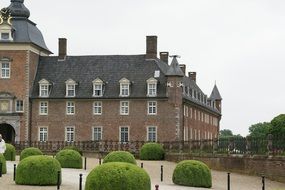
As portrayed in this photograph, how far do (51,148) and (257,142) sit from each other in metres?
26.2

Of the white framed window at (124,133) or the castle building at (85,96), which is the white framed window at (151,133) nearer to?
the castle building at (85,96)

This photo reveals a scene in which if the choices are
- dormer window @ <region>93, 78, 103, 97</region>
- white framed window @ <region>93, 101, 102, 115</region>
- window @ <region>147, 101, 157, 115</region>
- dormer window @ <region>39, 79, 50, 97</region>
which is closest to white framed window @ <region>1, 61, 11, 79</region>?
dormer window @ <region>39, 79, 50, 97</region>

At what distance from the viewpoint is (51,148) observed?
5291cm

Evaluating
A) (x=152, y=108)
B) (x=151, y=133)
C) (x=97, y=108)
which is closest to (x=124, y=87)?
(x=97, y=108)

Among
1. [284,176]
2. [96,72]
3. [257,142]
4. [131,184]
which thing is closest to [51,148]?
[96,72]

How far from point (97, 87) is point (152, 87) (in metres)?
5.09

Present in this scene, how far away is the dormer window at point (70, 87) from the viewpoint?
57.0 m

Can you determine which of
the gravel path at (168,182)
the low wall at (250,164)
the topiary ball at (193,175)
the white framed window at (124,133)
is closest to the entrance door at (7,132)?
the white framed window at (124,133)

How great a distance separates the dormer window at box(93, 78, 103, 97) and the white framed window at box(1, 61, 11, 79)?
7678 mm

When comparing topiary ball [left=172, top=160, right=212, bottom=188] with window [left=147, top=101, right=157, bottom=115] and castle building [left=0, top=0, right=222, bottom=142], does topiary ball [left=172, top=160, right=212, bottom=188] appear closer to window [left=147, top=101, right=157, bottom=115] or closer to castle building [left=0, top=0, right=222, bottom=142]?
castle building [left=0, top=0, right=222, bottom=142]

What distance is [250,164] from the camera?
100.0ft

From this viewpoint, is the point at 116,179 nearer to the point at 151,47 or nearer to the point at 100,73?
the point at 151,47

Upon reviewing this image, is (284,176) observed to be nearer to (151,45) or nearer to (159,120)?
(159,120)

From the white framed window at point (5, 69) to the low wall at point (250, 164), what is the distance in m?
24.2
